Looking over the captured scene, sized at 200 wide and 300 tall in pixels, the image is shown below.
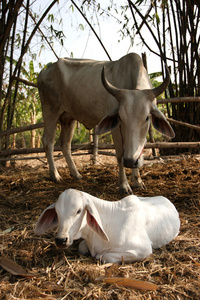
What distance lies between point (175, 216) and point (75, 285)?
96 cm

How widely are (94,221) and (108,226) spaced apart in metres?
0.16

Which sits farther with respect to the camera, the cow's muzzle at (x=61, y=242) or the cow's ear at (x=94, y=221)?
the cow's ear at (x=94, y=221)

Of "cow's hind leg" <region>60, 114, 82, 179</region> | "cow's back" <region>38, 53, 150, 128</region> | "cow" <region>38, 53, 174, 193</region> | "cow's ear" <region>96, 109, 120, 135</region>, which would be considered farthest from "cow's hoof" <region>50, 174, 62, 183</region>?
"cow's ear" <region>96, 109, 120, 135</region>

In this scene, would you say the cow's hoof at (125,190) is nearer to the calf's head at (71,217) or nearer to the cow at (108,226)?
the cow at (108,226)

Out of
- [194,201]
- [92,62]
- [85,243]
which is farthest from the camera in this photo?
[92,62]

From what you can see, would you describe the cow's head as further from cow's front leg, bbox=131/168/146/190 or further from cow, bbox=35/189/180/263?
cow's front leg, bbox=131/168/146/190

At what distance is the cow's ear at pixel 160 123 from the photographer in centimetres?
309

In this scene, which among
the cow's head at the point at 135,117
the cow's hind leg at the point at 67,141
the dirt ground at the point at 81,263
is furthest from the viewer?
the cow's hind leg at the point at 67,141

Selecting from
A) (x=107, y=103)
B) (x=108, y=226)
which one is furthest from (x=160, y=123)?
(x=108, y=226)

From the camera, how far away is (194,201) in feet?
10.6

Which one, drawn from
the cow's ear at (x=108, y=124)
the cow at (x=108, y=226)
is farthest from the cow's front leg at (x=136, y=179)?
the cow at (x=108, y=226)

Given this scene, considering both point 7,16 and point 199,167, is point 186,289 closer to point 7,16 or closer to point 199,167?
point 199,167

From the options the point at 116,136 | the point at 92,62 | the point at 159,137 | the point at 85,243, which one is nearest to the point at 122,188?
the point at 116,136

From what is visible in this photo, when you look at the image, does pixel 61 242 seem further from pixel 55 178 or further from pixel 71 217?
pixel 55 178
